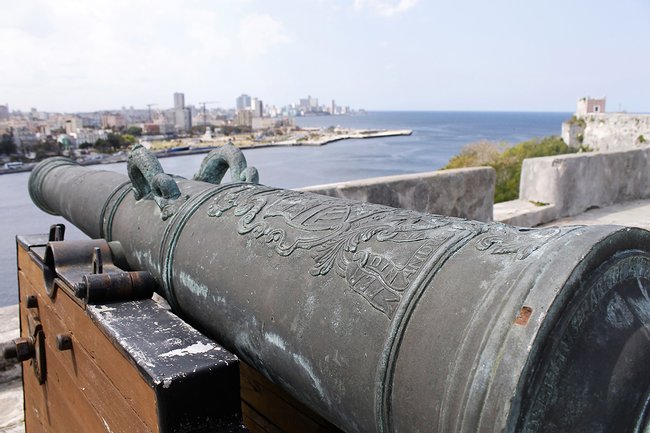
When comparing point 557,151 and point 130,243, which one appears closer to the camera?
point 130,243

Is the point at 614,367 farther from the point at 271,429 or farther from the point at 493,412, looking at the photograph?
the point at 271,429

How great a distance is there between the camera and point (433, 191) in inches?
168

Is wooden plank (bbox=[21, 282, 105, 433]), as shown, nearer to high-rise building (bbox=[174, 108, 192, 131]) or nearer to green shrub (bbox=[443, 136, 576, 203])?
green shrub (bbox=[443, 136, 576, 203])

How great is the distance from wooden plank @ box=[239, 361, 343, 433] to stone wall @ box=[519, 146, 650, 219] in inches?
164

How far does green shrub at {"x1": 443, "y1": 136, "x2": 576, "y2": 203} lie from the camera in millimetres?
12248

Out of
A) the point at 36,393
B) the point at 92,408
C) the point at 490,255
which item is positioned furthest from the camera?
the point at 36,393

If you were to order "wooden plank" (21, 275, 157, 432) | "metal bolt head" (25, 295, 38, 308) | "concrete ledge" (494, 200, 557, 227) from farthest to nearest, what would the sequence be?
"concrete ledge" (494, 200, 557, 227), "metal bolt head" (25, 295, 38, 308), "wooden plank" (21, 275, 157, 432)

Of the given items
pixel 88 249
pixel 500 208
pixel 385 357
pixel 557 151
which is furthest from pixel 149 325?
pixel 557 151

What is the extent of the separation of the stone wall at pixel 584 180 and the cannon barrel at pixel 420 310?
13.9ft

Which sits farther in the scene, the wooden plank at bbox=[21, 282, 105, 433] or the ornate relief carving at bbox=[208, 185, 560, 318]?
the wooden plank at bbox=[21, 282, 105, 433]

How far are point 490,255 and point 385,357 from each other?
228mm

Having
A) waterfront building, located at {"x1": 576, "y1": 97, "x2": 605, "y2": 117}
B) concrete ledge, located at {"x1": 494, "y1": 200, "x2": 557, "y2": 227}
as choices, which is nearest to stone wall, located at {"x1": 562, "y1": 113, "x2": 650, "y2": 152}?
waterfront building, located at {"x1": 576, "y1": 97, "x2": 605, "y2": 117}

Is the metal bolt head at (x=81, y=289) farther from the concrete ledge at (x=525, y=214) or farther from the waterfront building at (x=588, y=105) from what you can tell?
the waterfront building at (x=588, y=105)

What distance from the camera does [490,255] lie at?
91 centimetres
